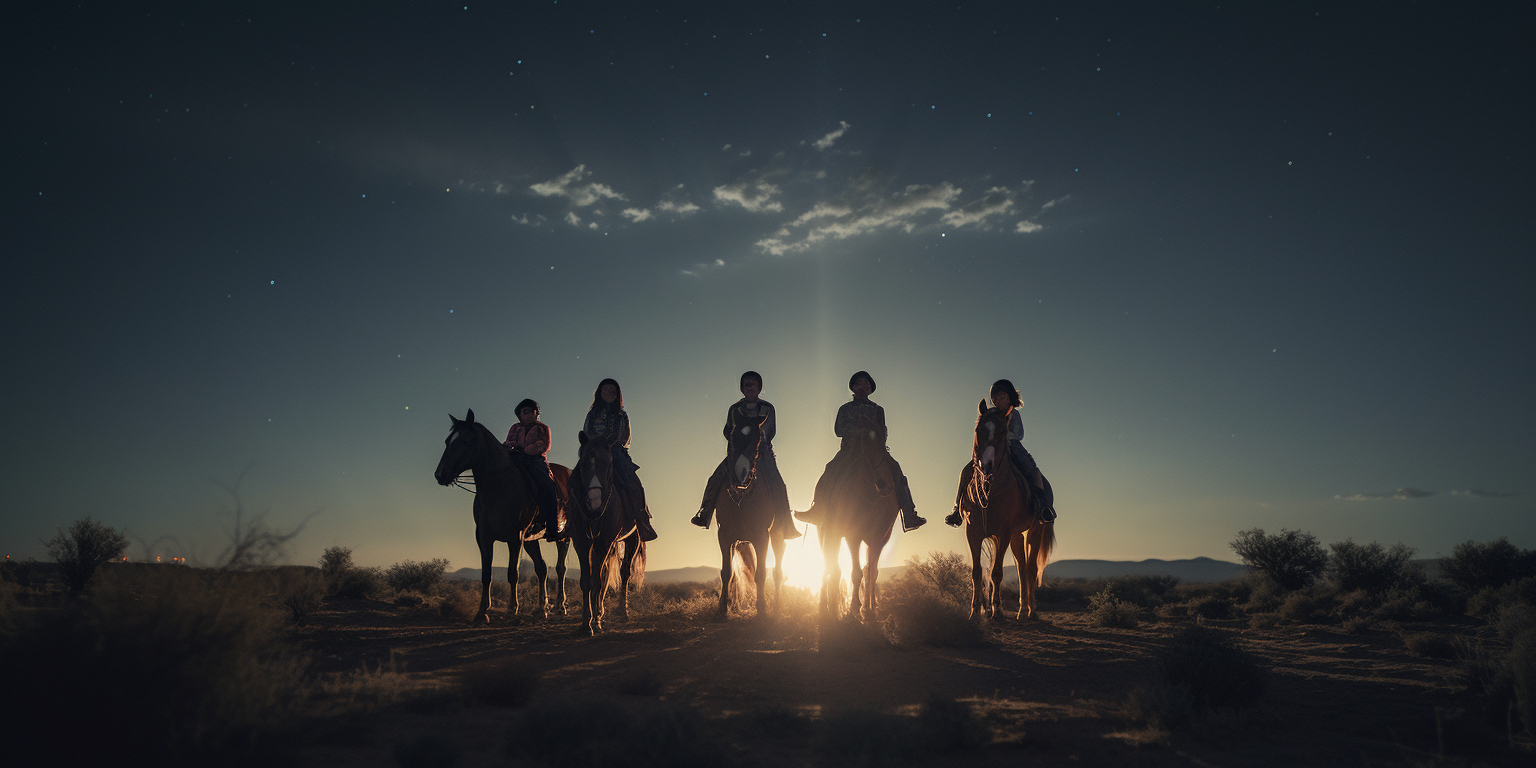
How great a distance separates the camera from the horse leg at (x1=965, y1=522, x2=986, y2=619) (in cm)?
1091

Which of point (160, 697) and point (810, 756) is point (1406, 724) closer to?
point (810, 756)

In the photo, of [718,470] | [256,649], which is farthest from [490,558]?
[256,649]

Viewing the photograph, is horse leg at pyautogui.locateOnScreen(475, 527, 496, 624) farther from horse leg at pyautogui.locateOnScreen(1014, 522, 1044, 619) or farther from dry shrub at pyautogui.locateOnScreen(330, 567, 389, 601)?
horse leg at pyautogui.locateOnScreen(1014, 522, 1044, 619)

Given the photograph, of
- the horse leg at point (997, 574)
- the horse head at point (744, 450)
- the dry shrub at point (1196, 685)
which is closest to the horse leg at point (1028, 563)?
the horse leg at point (997, 574)

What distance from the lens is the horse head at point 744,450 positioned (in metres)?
9.17

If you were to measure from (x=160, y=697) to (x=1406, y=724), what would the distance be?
327 inches

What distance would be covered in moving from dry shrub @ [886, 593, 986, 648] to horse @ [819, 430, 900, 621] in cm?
54

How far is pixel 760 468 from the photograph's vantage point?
983cm

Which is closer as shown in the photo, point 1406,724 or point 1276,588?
point 1406,724

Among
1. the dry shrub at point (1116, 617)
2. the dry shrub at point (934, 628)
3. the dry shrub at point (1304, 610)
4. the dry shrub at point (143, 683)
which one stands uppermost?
the dry shrub at point (143, 683)

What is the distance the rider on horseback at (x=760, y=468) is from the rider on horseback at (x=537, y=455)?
257 centimetres

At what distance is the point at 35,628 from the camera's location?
12.9 feet

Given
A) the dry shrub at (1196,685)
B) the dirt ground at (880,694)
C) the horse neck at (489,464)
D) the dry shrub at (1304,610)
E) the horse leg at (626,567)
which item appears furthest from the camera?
the dry shrub at (1304,610)

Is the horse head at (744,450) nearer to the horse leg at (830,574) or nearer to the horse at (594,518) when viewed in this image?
the horse leg at (830,574)
